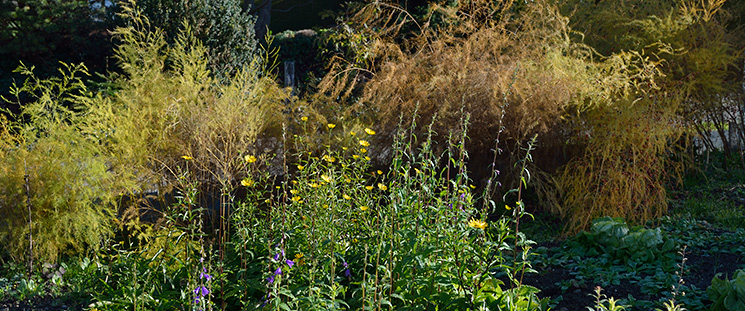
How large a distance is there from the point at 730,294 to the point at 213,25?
8.40m

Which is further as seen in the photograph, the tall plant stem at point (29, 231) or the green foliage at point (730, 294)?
the tall plant stem at point (29, 231)

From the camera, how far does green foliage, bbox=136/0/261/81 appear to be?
9000 mm

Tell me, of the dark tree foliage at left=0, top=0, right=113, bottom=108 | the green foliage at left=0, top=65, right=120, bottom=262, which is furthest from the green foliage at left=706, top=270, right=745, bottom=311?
the dark tree foliage at left=0, top=0, right=113, bottom=108

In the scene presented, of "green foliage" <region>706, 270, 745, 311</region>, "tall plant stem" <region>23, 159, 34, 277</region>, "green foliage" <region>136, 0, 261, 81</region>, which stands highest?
"green foliage" <region>136, 0, 261, 81</region>

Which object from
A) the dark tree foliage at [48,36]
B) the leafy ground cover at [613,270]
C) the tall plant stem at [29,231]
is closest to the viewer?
the leafy ground cover at [613,270]

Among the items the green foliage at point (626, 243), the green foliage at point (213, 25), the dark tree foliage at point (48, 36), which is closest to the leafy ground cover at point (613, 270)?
the green foliage at point (626, 243)

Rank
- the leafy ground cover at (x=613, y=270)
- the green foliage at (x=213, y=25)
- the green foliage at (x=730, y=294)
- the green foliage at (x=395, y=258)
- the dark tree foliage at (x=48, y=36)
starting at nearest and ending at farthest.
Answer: the green foliage at (x=395, y=258)
the green foliage at (x=730, y=294)
the leafy ground cover at (x=613, y=270)
the green foliage at (x=213, y=25)
the dark tree foliage at (x=48, y=36)

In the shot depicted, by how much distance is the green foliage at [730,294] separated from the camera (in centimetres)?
270

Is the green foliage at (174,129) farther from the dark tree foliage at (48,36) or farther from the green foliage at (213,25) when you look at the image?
the dark tree foliage at (48,36)

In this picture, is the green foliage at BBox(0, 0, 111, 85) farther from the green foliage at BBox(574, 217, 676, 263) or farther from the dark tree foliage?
the green foliage at BBox(574, 217, 676, 263)

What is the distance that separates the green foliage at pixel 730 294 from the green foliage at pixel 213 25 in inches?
280

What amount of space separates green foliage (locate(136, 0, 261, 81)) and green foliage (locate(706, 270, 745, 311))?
7.10 metres

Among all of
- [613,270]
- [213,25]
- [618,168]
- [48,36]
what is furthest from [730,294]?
[48,36]

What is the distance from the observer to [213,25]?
376 inches
